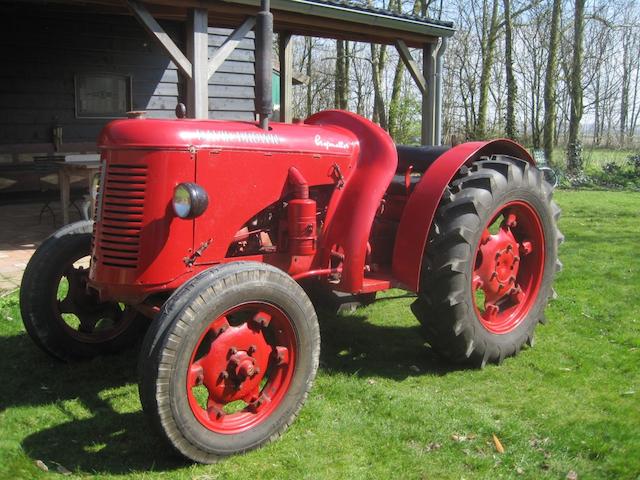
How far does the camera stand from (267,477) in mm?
2723

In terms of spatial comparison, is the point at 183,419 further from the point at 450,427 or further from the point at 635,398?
the point at 635,398

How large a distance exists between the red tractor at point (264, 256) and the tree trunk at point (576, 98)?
1421 centimetres

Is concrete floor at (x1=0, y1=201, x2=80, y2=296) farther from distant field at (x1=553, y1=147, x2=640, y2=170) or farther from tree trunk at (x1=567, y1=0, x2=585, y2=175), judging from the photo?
distant field at (x1=553, y1=147, x2=640, y2=170)

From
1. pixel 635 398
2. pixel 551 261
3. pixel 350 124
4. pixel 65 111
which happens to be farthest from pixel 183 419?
pixel 65 111

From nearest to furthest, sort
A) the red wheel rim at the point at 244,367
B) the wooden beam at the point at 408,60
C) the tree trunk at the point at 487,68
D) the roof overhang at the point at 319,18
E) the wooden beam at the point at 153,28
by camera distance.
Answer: the red wheel rim at the point at 244,367, the wooden beam at the point at 153,28, the roof overhang at the point at 319,18, the wooden beam at the point at 408,60, the tree trunk at the point at 487,68

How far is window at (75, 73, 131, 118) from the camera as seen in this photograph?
1007 centimetres

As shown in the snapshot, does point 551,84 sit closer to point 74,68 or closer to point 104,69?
point 104,69

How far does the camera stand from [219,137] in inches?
124

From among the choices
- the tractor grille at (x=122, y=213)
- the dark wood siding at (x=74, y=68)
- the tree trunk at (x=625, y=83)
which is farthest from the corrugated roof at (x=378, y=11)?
the tree trunk at (x=625, y=83)

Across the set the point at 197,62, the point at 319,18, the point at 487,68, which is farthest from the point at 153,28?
the point at 487,68

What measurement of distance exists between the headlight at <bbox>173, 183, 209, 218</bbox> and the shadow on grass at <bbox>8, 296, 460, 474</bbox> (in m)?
0.96

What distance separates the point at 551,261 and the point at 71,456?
3.13 meters

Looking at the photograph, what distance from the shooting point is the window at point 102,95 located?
396 inches

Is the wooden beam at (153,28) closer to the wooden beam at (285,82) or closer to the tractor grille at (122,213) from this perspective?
the wooden beam at (285,82)
